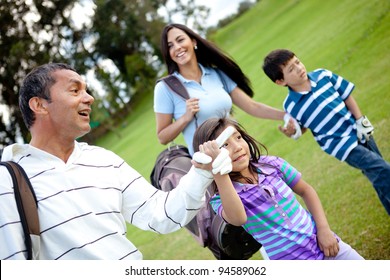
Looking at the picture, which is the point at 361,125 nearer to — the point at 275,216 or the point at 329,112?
the point at 329,112

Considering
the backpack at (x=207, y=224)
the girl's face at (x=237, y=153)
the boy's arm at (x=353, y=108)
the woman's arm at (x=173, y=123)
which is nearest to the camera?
the girl's face at (x=237, y=153)

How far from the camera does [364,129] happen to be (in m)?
3.19

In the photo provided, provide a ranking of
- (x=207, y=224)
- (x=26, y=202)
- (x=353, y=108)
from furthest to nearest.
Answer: (x=353, y=108)
(x=207, y=224)
(x=26, y=202)

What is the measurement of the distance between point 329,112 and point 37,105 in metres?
2.16

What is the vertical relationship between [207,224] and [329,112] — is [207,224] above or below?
below

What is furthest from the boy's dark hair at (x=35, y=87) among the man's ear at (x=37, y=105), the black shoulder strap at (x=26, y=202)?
the black shoulder strap at (x=26, y=202)

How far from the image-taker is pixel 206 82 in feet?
11.2

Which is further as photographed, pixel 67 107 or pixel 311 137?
pixel 311 137

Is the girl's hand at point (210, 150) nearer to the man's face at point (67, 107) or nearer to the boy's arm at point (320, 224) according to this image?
the man's face at point (67, 107)

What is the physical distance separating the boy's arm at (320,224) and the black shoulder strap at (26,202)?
1.42 metres

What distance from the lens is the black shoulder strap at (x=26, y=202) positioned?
1.69 meters

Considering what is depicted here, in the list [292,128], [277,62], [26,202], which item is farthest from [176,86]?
[26,202]

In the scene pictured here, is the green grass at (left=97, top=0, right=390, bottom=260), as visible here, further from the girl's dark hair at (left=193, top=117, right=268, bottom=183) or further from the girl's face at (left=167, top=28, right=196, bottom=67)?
the girl's face at (left=167, top=28, right=196, bottom=67)
